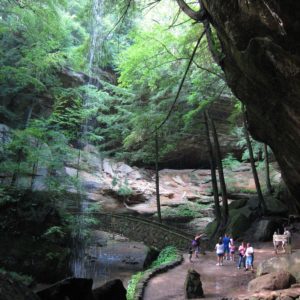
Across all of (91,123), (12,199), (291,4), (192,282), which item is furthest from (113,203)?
(291,4)

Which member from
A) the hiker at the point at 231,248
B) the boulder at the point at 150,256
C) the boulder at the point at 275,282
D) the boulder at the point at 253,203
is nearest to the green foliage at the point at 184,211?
the boulder at the point at 253,203

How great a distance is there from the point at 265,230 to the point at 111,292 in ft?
43.6

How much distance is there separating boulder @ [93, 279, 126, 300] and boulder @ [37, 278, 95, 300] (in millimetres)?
643

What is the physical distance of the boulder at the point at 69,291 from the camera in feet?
20.2

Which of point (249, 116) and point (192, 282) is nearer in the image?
point (192, 282)

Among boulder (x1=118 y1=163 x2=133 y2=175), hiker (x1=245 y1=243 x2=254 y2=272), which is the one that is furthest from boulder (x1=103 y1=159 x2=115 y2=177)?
hiker (x1=245 y1=243 x2=254 y2=272)

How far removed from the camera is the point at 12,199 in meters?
17.0

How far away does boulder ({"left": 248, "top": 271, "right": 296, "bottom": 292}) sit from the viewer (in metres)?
9.66

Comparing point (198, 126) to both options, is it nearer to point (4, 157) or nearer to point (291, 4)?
point (4, 157)

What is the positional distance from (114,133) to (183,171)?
8.95m

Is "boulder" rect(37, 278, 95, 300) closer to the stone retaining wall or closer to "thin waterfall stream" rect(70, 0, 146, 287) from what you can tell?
the stone retaining wall

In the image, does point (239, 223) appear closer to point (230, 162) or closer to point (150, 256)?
point (150, 256)

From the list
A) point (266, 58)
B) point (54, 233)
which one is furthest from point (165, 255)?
point (266, 58)

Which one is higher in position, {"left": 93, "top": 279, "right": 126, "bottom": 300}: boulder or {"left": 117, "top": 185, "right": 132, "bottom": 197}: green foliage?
{"left": 117, "top": 185, "right": 132, "bottom": 197}: green foliage
